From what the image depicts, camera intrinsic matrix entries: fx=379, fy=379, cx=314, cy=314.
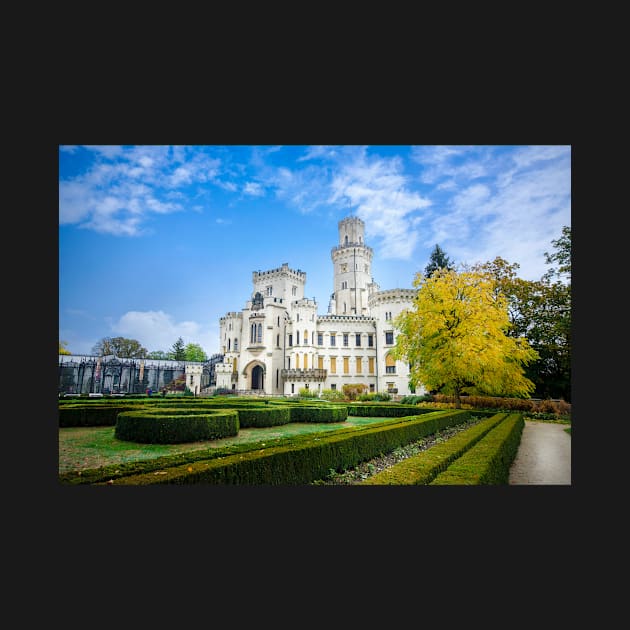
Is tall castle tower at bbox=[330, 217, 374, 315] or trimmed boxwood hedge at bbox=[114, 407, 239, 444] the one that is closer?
trimmed boxwood hedge at bbox=[114, 407, 239, 444]

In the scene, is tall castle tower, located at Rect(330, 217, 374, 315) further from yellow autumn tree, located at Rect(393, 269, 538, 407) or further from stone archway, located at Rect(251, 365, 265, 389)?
yellow autumn tree, located at Rect(393, 269, 538, 407)

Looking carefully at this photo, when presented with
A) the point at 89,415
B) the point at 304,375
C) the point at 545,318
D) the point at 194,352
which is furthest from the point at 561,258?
the point at 194,352

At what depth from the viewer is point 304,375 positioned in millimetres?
27297

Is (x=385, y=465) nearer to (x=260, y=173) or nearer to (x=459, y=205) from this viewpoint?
(x=459, y=205)

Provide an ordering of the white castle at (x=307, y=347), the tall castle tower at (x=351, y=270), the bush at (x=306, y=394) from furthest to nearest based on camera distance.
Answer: the tall castle tower at (x=351, y=270) < the white castle at (x=307, y=347) < the bush at (x=306, y=394)

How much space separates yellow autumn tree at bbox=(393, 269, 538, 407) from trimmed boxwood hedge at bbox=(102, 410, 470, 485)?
596 centimetres

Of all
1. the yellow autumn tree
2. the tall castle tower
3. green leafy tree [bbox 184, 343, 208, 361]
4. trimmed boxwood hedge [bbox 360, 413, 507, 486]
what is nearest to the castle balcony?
the tall castle tower

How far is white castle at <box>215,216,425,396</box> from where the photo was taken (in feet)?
Answer: 90.2

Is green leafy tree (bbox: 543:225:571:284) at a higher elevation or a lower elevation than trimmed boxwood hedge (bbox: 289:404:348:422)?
higher

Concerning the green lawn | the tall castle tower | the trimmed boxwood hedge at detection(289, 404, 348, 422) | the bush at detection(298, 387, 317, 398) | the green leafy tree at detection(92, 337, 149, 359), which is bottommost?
the bush at detection(298, 387, 317, 398)

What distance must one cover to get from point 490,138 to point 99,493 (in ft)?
23.3

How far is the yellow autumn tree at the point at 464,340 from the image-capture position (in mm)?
11867

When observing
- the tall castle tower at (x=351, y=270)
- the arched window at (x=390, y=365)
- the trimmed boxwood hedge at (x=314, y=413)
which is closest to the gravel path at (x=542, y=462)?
the trimmed boxwood hedge at (x=314, y=413)

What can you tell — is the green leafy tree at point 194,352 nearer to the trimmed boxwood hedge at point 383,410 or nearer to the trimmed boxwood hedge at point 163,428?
the trimmed boxwood hedge at point 383,410
